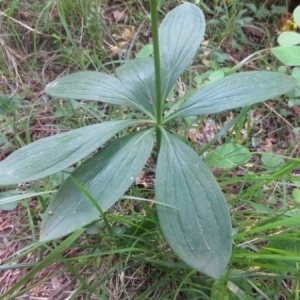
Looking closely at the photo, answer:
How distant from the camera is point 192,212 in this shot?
0.93 m

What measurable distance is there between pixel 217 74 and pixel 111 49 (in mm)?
526

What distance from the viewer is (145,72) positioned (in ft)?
4.12

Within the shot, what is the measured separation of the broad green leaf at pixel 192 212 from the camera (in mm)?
866

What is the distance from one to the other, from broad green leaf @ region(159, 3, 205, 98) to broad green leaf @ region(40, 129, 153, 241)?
0.23 m

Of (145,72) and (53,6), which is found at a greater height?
(53,6)

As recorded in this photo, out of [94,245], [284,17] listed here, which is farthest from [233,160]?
[284,17]

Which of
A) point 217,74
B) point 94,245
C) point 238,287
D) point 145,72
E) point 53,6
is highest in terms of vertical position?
point 53,6

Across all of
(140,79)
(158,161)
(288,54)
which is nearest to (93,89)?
(140,79)

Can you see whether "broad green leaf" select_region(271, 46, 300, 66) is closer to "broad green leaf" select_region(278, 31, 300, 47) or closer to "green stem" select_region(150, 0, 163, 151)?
"broad green leaf" select_region(278, 31, 300, 47)

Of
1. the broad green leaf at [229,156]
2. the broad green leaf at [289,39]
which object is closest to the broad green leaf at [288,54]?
the broad green leaf at [289,39]

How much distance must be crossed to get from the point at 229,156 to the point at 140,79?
0.38m

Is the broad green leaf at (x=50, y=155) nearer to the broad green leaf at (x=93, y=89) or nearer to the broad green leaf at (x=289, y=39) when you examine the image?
the broad green leaf at (x=93, y=89)

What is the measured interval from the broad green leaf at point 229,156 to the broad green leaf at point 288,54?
1.05ft

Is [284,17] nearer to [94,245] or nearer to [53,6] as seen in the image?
[53,6]
